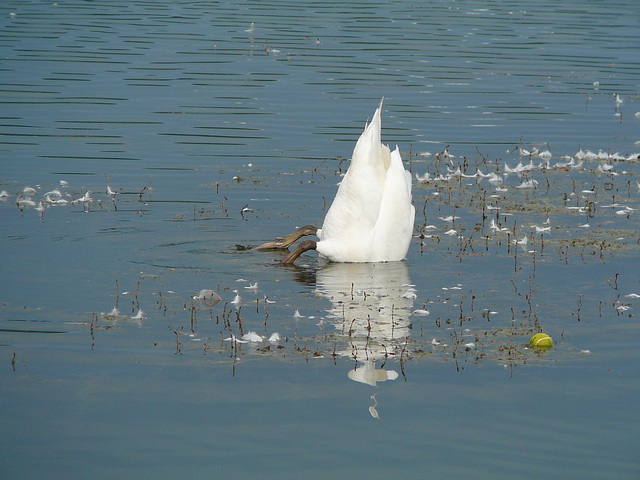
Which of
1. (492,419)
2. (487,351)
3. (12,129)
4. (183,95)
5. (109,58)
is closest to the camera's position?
(492,419)

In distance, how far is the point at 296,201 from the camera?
1511 centimetres

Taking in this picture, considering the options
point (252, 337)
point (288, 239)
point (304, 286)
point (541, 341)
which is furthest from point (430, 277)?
point (252, 337)

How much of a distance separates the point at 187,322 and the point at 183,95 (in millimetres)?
15283

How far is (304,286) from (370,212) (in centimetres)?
130

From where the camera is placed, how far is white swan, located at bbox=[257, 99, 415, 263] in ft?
38.7

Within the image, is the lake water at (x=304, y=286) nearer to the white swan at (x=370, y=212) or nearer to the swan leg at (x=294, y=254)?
the swan leg at (x=294, y=254)

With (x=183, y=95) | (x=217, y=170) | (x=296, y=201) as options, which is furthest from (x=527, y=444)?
(x=183, y=95)

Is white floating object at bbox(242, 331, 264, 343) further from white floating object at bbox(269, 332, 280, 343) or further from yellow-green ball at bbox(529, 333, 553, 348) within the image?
yellow-green ball at bbox(529, 333, 553, 348)

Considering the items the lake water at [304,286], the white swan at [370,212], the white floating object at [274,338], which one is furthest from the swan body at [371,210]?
the white floating object at [274,338]

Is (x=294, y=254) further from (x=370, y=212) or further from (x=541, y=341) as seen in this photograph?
(x=541, y=341)

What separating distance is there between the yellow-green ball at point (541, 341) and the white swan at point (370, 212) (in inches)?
120

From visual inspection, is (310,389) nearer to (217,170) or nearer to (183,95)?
(217,170)

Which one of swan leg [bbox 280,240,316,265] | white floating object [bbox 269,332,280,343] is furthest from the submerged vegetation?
swan leg [bbox 280,240,316,265]

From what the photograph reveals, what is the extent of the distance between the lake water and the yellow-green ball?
0.14 metres
